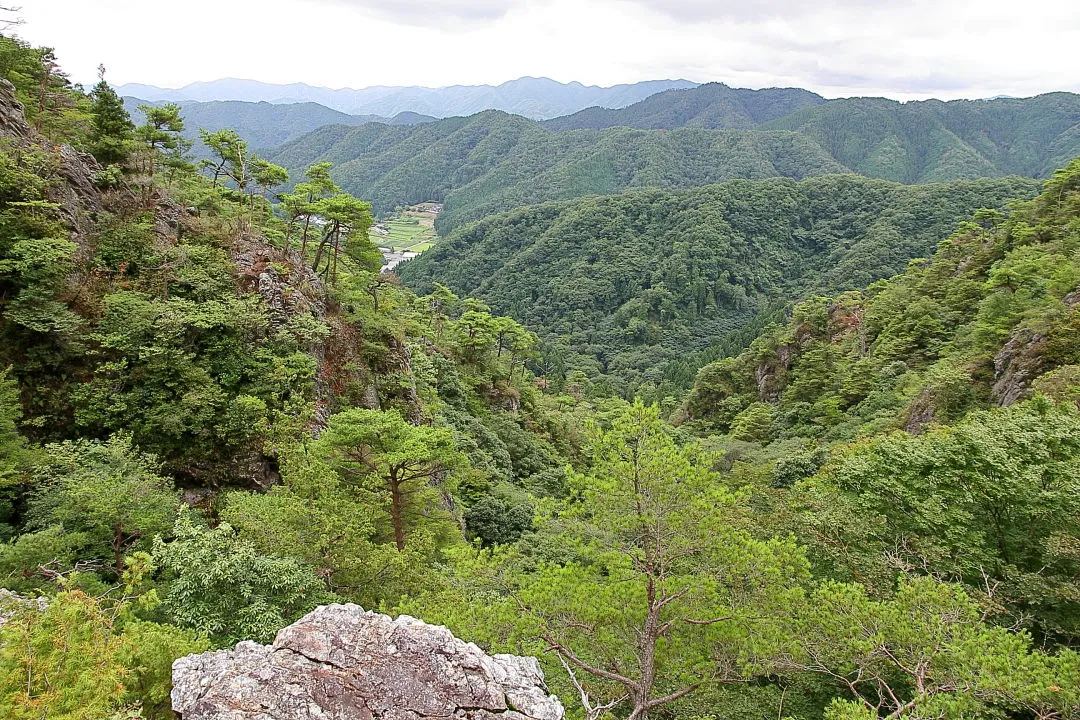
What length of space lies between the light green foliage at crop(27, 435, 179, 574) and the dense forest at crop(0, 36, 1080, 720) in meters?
0.07

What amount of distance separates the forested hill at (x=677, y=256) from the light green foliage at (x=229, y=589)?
84.7 meters

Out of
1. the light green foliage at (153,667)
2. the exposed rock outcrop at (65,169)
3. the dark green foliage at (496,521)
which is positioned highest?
the exposed rock outcrop at (65,169)

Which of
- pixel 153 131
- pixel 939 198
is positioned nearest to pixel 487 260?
pixel 939 198

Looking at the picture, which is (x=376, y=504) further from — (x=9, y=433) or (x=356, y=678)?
(x=9, y=433)

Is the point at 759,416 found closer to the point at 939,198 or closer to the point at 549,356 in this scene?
the point at 549,356

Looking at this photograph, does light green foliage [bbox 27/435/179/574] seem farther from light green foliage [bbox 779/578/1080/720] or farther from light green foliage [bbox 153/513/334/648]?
A: light green foliage [bbox 779/578/1080/720]

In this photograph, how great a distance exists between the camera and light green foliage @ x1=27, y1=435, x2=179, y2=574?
1003 cm

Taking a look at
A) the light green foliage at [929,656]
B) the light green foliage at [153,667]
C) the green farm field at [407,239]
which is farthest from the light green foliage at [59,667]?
the green farm field at [407,239]

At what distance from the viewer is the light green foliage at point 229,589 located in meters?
8.23

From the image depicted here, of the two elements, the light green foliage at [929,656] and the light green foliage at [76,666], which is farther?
the light green foliage at [929,656]

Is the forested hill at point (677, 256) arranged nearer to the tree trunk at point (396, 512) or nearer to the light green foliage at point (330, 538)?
the tree trunk at point (396, 512)

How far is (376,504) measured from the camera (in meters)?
12.2

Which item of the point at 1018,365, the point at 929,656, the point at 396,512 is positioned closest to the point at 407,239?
the point at 1018,365

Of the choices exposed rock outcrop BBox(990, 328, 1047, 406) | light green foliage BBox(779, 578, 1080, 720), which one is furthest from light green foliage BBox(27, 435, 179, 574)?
exposed rock outcrop BBox(990, 328, 1047, 406)
